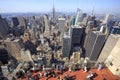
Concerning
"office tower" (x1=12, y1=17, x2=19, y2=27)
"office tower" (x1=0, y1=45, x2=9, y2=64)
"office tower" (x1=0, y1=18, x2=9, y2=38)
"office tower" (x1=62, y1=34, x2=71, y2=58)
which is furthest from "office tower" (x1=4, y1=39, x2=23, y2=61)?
"office tower" (x1=12, y1=17, x2=19, y2=27)

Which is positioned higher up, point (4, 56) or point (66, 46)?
point (66, 46)

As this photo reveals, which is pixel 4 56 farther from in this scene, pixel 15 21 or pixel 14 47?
pixel 15 21

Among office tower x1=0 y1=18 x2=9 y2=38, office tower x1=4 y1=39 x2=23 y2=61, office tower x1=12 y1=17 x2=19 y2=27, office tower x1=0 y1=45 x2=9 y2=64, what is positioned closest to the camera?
office tower x1=0 y1=45 x2=9 y2=64

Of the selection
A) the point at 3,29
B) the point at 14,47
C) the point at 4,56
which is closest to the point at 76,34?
the point at 14,47

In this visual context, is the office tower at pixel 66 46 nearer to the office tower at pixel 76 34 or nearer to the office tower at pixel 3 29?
the office tower at pixel 76 34

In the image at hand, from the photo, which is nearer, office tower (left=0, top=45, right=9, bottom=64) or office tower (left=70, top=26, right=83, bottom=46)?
office tower (left=0, top=45, right=9, bottom=64)

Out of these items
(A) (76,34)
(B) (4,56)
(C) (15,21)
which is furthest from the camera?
(C) (15,21)

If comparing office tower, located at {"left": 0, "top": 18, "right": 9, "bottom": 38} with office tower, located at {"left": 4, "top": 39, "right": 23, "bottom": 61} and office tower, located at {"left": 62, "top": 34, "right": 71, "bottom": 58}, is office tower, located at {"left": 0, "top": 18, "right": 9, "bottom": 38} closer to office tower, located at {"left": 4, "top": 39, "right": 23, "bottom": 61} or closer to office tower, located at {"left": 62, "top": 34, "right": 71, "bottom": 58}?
office tower, located at {"left": 4, "top": 39, "right": 23, "bottom": 61}
